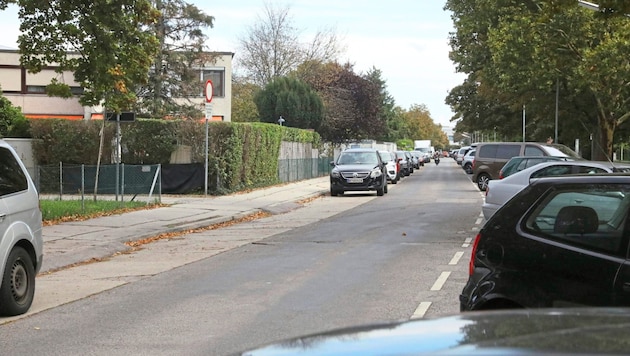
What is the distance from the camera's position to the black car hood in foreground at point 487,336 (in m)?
2.22

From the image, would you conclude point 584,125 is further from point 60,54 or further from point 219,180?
point 60,54

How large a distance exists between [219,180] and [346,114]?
123 ft

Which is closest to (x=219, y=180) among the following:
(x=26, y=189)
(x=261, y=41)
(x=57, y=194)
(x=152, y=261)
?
(x=57, y=194)

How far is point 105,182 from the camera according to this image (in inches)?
940

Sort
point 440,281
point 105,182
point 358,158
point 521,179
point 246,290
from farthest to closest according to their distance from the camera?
1. point 358,158
2. point 105,182
3. point 521,179
4. point 440,281
5. point 246,290

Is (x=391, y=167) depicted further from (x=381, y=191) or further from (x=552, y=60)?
(x=381, y=191)

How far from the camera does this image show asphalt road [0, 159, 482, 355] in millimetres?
7258

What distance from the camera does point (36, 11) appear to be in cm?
1817

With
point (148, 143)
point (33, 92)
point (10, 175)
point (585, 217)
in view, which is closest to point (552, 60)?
point (148, 143)

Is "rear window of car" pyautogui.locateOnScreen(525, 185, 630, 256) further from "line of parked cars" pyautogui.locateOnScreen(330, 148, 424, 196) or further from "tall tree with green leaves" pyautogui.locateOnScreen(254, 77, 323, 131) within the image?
"tall tree with green leaves" pyautogui.locateOnScreen(254, 77, 323, 131)

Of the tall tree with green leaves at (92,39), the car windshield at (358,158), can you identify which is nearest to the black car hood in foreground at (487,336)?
the tall tree with green leaves at (92,39)

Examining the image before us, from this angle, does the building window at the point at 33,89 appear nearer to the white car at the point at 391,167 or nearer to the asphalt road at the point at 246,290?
the white car at the point at 391,167

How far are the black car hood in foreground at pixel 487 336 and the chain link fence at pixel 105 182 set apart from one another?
20575 millimetres

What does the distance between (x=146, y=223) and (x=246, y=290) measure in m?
9.03
